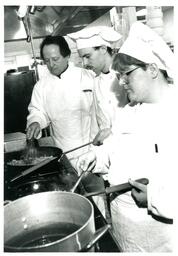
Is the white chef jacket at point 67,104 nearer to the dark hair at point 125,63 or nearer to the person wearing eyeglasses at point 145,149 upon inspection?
the person wearing eyeglasses at point 145,149

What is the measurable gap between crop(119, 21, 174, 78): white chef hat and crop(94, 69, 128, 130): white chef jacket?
103 cm

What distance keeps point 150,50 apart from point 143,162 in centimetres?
50

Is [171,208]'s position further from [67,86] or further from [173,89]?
[67,86]

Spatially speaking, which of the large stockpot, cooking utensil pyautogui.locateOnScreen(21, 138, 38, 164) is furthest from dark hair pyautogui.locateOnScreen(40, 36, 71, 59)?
the large stockpot

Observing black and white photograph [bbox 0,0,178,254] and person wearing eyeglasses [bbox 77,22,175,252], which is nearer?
black and white photograph [bbox 0,0,178,254]

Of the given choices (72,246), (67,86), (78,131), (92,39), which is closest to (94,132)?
(78,131)

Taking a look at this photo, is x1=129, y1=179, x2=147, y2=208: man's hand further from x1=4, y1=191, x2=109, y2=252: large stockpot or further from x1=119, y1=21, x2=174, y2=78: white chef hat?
x1=119, y1=21, x2=174, y2=78: white chef hat

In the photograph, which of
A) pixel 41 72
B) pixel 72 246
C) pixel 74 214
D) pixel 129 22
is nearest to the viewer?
pixel 72 246

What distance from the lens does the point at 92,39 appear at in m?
1.99

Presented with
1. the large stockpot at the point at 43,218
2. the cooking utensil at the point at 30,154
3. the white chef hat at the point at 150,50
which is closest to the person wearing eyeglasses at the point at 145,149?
the white chef hat at the point at 150,50

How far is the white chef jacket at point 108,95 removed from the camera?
2.23m

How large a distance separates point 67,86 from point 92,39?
80 centimetres

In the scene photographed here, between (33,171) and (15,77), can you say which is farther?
(15,77)

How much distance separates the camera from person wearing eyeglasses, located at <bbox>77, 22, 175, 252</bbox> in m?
1.11
